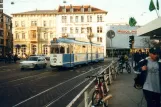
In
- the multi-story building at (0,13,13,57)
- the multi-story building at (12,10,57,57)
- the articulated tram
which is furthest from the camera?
the multi-story building at (0,13,13,57)

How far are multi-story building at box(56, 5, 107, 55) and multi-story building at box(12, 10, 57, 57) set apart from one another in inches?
84.6

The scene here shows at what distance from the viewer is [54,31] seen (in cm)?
8019

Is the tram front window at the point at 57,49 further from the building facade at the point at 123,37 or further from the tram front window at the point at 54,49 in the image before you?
the building facade at the point at 123,37

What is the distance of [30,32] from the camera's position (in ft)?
254

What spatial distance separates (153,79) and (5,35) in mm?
81831

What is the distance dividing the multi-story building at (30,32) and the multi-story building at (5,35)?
3.47 m

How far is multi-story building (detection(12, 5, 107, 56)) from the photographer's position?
259ft

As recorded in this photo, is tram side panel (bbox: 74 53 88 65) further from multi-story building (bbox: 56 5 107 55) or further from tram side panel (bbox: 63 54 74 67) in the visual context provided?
multi-story building (bbox: 56 5 107 55)

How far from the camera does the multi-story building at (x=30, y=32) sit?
78.4m

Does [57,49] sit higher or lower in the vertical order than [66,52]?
higher

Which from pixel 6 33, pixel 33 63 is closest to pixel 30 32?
pixel 6 33

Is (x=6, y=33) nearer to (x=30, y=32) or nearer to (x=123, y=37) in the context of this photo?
(x=30, y=32)

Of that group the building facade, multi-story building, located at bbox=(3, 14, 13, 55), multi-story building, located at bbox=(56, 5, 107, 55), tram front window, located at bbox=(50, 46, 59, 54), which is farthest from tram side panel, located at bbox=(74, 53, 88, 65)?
multi-story building, located at bbox=(3, 14, 13, 55)

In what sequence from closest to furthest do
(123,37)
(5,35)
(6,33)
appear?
(123,37) → (5,35) → (6,33)
